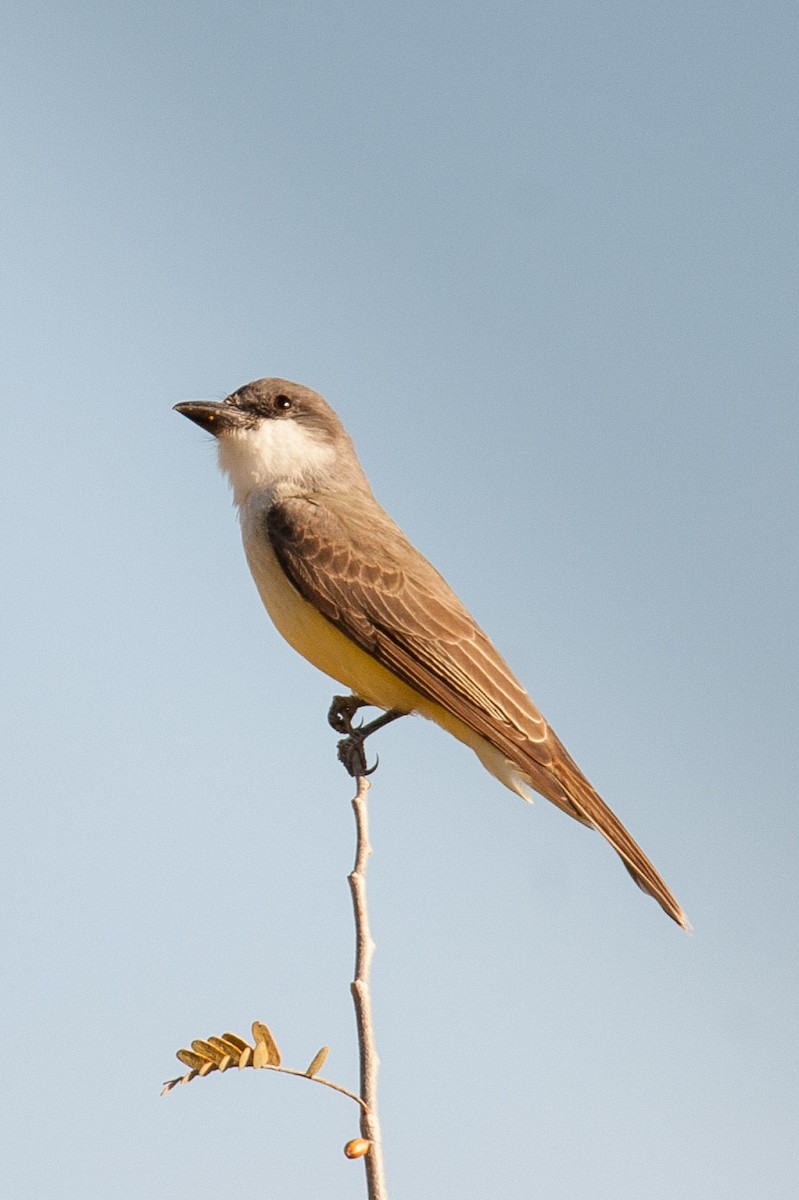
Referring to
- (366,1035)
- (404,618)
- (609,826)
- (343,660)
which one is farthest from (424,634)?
(366,1035)

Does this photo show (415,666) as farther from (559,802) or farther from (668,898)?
(668,898)

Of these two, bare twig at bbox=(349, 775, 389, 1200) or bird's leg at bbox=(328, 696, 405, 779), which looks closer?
Result: bare twig at bbox=(349, 775, 389, 1200)

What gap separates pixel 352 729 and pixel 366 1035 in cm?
337

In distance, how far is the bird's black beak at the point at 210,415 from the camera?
8172 millimetres

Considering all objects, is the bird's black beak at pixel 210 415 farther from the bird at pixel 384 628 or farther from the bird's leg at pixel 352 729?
Answer: the bird's leg at pixel 352 729

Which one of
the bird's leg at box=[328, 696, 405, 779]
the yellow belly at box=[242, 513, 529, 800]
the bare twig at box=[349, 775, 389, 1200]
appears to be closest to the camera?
the bare twig at box=[349, 775, 389, 1200]

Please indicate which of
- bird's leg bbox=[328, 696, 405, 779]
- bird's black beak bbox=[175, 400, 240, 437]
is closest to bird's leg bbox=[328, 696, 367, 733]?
bird's leg bbox=[328, 696, 405, 779]

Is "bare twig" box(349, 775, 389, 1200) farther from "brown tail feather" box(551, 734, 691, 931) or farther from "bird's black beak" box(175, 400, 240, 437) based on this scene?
"bird's black beak" box(175, 400, 240, 437)

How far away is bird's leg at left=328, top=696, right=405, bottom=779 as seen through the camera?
6.38 m

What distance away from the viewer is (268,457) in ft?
26.9

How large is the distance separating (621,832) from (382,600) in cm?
160

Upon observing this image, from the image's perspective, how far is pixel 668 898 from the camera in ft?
21.6

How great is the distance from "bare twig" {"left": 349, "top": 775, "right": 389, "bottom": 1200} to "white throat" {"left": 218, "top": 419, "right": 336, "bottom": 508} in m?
4.06

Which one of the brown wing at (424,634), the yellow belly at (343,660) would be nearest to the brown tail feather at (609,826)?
the brown wing at (424,634)
